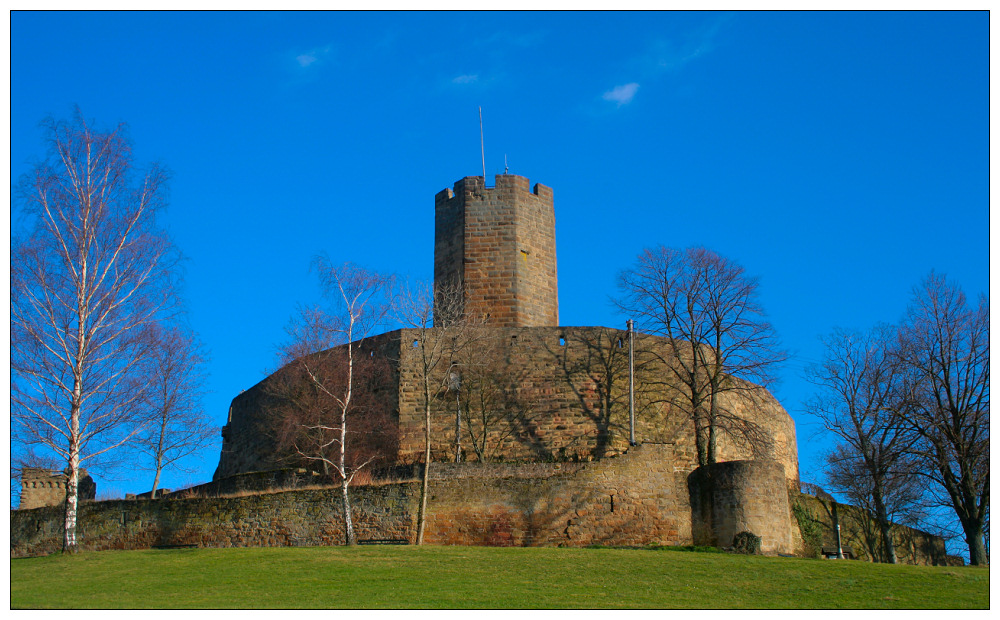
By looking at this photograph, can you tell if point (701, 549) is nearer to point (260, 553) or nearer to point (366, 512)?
point (366, 512)

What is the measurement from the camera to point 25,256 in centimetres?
2267

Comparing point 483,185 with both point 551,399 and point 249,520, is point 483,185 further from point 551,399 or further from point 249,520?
point 249,520

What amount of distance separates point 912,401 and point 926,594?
1053cm

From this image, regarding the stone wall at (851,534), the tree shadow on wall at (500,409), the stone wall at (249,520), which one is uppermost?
the tree shadow on wall at (500,409)

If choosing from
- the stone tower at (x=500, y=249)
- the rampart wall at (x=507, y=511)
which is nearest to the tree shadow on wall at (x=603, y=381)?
the stone tower at (x=500, y=249)

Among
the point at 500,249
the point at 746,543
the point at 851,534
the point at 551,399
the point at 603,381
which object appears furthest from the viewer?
the point at 500,249

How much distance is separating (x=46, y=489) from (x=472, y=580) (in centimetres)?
2661

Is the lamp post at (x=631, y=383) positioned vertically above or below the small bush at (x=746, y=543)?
above

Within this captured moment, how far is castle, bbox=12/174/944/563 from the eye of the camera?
2452 cm

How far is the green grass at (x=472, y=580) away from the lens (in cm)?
1578

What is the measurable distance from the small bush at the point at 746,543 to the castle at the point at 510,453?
221 millimetres

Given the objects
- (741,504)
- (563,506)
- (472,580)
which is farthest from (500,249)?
(472,580)

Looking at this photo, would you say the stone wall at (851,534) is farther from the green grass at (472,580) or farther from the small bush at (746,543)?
the green grass at (472,580)

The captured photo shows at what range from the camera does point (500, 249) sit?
34.2 metres
